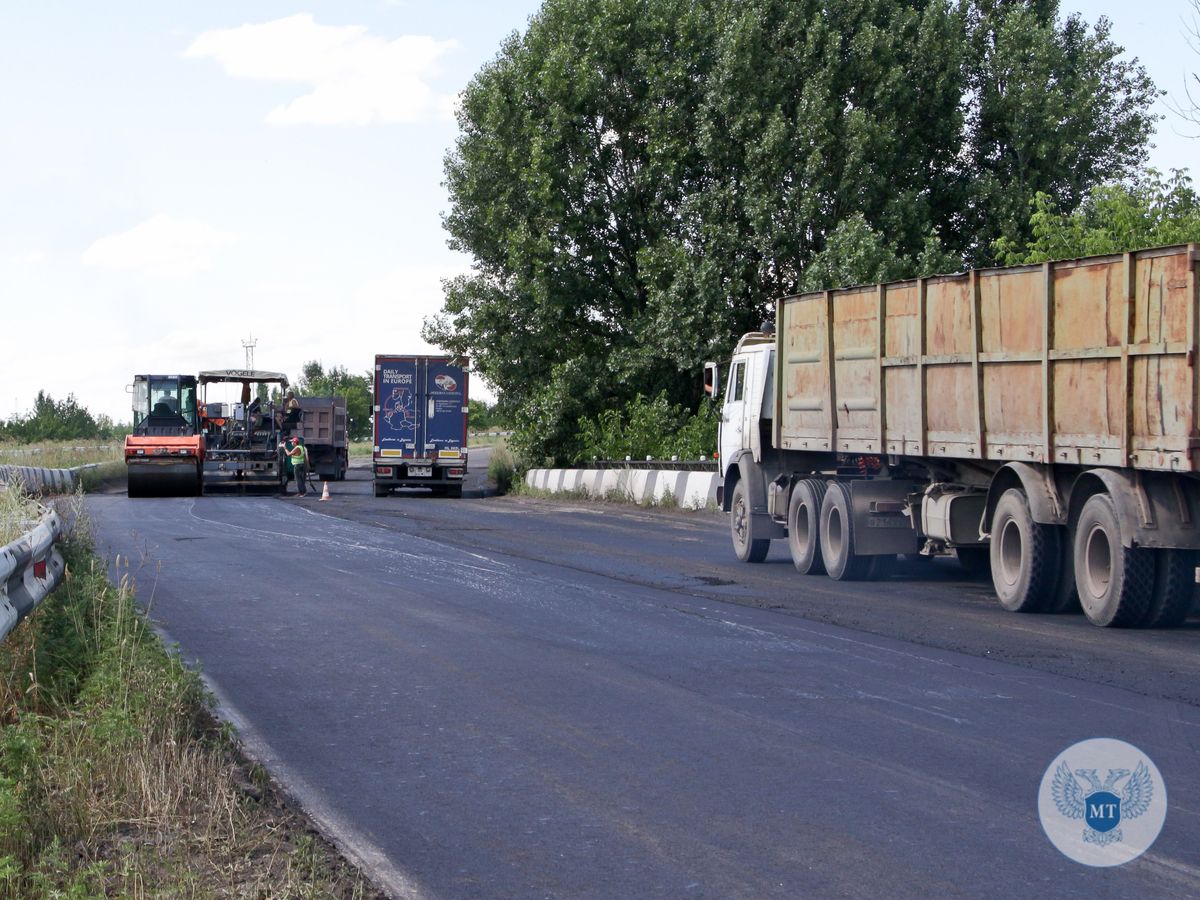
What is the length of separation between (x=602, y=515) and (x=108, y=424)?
7214 cm

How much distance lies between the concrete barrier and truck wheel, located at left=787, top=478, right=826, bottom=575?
8.66 metres

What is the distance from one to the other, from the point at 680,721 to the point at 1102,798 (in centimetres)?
238

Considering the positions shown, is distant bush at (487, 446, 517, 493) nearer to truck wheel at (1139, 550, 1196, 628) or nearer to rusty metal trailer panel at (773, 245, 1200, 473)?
rusty metal trailer panel at (773, 245, 1200, 473)

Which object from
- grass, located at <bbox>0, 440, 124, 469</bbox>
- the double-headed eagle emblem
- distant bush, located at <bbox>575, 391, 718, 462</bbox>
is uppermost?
distant bush, located at <bbox>575, 391, 718, 462</bbox>

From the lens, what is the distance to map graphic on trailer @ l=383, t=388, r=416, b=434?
37500 mm

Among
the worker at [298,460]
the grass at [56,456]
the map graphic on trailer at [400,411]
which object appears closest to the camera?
the map graphic on trailer at [400,411]

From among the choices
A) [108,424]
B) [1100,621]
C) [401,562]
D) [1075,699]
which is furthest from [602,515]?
[108,424]

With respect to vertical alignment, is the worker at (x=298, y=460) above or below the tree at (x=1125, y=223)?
below

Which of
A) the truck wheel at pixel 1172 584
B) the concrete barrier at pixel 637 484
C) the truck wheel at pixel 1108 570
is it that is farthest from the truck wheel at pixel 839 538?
the concrete barrier at pixel 637 484

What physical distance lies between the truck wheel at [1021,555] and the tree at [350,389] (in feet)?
362

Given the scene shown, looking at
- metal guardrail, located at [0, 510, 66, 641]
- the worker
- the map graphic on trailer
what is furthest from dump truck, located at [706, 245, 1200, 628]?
the worker

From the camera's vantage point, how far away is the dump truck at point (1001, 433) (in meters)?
11.5

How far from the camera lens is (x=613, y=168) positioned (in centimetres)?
3891

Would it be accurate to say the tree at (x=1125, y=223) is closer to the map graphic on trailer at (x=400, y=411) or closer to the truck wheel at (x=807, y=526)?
the truck wheel at (x=807, y=526)
